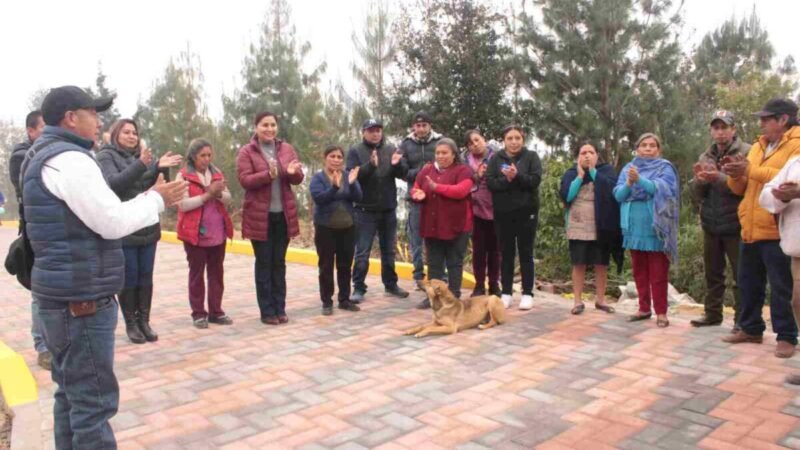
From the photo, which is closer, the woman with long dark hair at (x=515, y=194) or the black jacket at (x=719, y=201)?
the black jacket at (x=719, y=201)

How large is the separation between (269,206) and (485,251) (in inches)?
88.5

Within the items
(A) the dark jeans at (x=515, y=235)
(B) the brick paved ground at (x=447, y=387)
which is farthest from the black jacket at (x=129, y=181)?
(A) the dark jeans at (x=515, y=235)

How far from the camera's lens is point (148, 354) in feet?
15.7

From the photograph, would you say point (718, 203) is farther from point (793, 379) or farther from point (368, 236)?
point (368, 236)

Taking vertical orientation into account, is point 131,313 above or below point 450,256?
below

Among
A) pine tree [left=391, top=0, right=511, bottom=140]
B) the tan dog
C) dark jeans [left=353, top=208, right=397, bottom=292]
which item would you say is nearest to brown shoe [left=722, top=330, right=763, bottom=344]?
the tan dog

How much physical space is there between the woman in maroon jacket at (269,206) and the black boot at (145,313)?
92 centimetres

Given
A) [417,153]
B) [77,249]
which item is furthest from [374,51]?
[77,249]

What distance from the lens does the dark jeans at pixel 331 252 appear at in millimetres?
5891

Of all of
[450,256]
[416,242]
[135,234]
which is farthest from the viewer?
[416,242]

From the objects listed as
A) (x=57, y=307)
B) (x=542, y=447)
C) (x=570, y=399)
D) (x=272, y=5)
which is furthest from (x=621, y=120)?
(x=272, y=5)

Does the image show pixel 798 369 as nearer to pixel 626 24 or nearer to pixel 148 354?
pixel 148 354

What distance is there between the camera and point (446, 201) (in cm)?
570

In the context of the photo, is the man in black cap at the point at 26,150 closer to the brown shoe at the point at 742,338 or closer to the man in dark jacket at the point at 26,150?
the man in dark jacket at the point at 26,150
